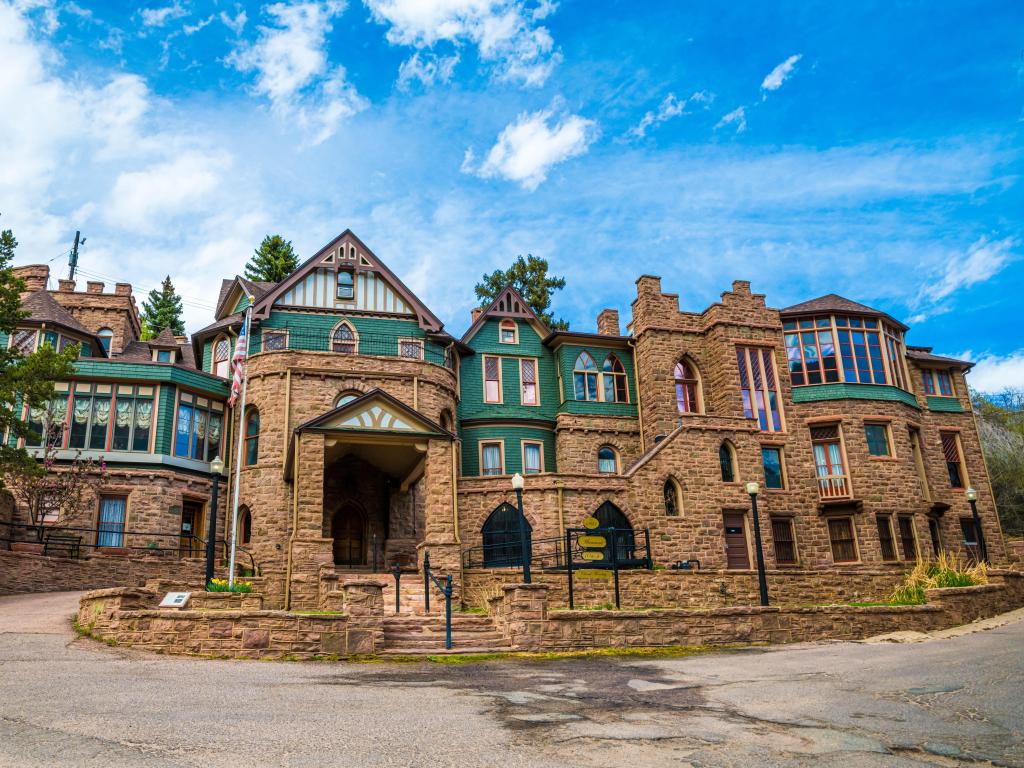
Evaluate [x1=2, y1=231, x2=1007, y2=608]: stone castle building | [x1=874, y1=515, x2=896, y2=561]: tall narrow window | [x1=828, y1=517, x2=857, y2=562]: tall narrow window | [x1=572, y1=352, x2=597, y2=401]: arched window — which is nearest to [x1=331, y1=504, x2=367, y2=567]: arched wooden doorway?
[x1=2, y1=231, x2=1007, y2=608]: stone castle building

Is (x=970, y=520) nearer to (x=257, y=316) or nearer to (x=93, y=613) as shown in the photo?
(x=257, y=316)

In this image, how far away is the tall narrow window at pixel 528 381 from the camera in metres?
33.2

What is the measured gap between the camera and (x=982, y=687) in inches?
374

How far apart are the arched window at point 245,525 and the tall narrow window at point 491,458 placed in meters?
8.85

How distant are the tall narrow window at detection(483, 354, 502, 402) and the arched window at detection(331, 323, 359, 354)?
5691mm

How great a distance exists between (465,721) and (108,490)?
22.6m

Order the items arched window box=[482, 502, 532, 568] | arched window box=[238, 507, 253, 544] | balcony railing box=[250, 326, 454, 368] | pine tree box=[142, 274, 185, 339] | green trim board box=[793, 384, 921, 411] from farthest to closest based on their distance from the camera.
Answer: pine tree box=[142, 274, 185, 339], green trim board box=[793, 384, 921, 411], balcony railing box=[250, 326, 454, 368], arched window box=[238, 507, 253, 544], arched window box=[482, 502, 532, 568]

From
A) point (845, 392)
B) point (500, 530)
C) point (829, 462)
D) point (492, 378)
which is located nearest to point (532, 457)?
point (492, 378)

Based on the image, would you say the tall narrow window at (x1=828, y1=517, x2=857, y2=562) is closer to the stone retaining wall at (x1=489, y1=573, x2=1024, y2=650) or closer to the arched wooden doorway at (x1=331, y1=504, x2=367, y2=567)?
the stone retaining wall at (x1=489, y1=573, x2=1024, y2=650)

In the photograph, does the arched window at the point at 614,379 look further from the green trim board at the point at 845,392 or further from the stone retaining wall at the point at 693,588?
the stone retaining wall at the point at 693,588

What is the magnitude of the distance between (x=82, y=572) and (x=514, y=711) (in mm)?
17549

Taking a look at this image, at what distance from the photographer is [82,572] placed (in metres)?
21.8

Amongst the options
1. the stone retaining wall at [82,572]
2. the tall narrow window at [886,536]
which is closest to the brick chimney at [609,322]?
the tall narrow window at [886,536]

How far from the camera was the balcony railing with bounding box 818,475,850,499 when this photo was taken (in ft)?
98.7
